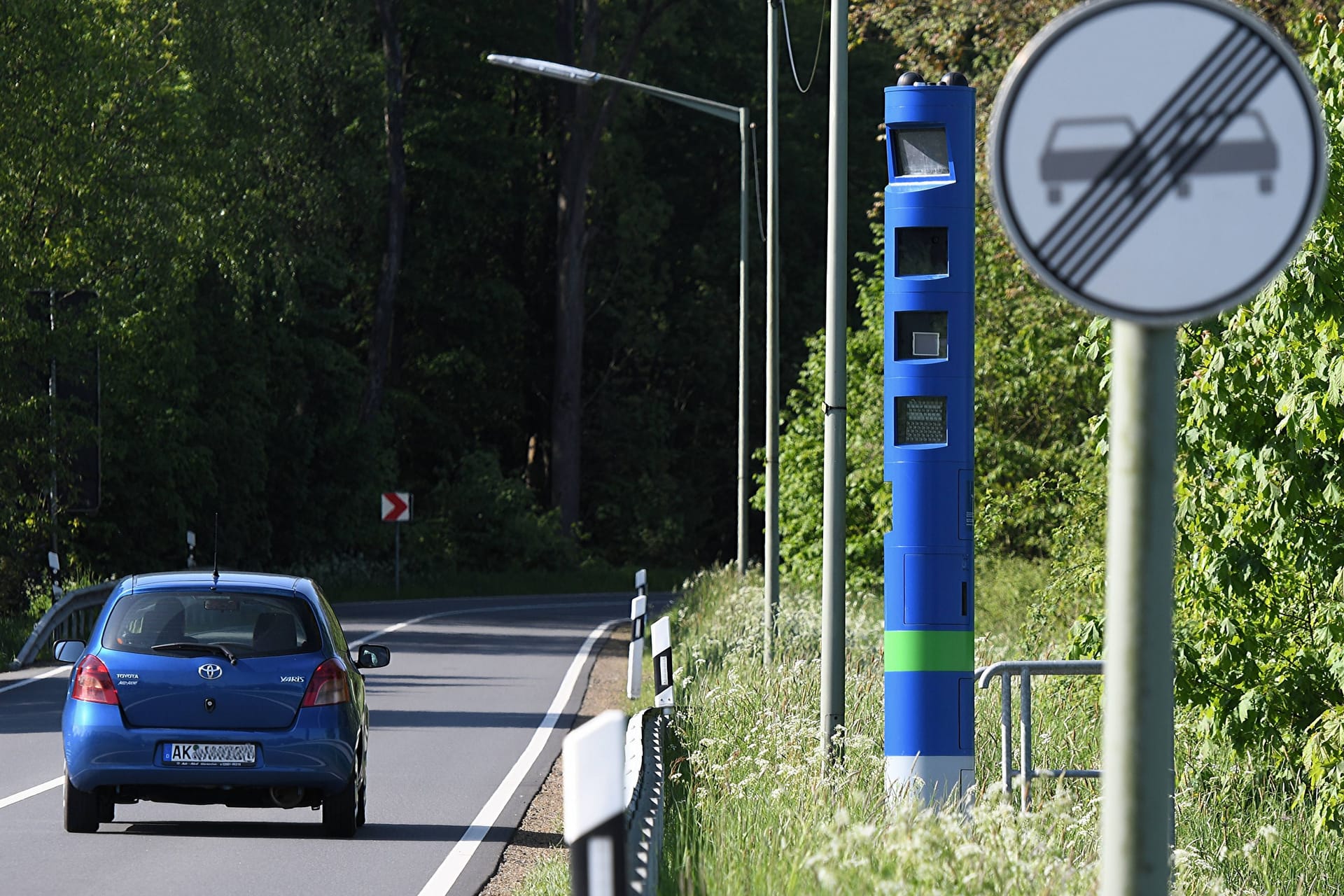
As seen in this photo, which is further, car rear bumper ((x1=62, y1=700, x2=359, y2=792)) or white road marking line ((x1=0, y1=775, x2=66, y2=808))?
white road marking line ((x1=0, y1=775, x2=66, y2=808))

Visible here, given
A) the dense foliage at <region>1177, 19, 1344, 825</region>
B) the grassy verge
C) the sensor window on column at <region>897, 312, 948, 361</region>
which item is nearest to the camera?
the grassy verge

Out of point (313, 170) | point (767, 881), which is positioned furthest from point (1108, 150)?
point (313, 170)

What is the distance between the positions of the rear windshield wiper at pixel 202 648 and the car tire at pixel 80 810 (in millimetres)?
888

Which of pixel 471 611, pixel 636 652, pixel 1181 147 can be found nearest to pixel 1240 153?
pixel 1181 147

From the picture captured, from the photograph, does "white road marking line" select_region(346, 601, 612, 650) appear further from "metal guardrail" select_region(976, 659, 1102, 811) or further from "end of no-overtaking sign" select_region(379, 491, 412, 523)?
"metal guardrail" select_region(976, 659, 1102, 811)

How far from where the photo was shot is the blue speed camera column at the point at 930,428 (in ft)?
37.5

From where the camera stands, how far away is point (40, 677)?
22.8m

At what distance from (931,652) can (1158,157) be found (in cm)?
790

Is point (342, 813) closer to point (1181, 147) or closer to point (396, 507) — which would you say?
point (1181, 147)

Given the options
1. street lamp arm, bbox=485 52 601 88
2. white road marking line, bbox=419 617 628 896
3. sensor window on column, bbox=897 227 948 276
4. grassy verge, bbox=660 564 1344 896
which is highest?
street lamp arm, bbox=485 52 601 88

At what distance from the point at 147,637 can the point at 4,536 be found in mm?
17859

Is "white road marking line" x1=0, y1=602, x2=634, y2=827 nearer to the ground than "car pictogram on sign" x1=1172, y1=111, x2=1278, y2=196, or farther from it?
nearer to the ground

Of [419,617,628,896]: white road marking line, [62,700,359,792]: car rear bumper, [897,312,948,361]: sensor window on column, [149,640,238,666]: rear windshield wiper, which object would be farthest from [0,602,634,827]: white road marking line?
[897,312,948,361]: sensor window on column

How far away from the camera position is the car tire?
466 inches
